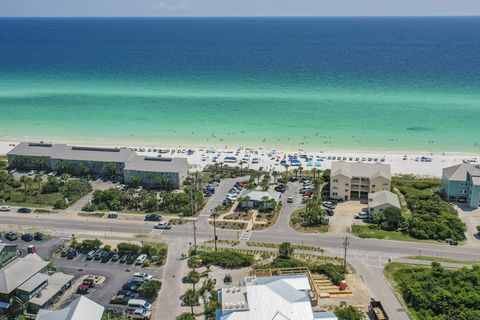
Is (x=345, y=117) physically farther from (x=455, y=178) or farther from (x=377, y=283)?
(x=377, y=283)

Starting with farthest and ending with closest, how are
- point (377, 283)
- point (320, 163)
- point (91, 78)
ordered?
point (91, 78) < point (320, 163) < point (377, 283)

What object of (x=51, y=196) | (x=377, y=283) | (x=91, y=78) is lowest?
(x=377, y=283)

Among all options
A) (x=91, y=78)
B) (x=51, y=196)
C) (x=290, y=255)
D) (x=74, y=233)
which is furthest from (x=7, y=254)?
(x=91, y=78)

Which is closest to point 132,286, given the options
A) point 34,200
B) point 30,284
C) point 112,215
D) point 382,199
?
point 30,284

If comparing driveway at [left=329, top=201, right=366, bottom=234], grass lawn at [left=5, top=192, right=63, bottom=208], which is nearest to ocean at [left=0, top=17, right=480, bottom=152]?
driveway at [left=329, top=201, right=366, bottom=234]

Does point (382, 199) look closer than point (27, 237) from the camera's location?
No

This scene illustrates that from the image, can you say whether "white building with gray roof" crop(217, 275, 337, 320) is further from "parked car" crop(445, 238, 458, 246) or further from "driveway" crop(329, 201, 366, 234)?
"parked car" crop(445, 238, 458, 246)

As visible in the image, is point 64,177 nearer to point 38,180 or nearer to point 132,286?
point 38,180
